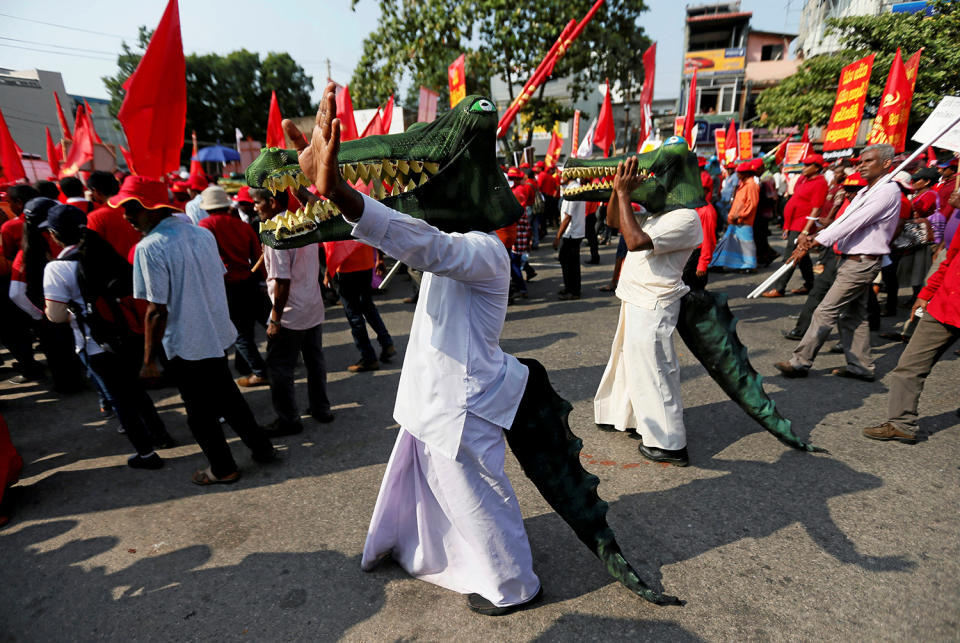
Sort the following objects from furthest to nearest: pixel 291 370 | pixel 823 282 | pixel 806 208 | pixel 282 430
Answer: pixel 806 208 < pixel 823 282 < pixel 282 430 < pixel 291 370

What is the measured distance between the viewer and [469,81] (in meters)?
17.9

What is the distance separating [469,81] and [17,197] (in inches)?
602

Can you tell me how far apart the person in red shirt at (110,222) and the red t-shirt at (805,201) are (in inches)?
317

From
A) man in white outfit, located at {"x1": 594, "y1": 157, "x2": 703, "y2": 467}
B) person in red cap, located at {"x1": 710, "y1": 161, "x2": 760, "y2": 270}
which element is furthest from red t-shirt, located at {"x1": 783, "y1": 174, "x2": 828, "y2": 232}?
man in white outfit, located at {"x1": 594, "y1": 157, "x2": 703, "y2": 467}

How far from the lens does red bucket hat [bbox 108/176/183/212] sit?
2.88 m

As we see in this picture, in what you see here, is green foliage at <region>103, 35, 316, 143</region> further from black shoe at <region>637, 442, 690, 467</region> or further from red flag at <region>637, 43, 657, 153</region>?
black shoe at <region>637, 442, 690, 467</region>

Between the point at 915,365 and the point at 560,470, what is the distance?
2.83m

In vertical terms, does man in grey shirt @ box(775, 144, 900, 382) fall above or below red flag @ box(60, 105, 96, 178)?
below

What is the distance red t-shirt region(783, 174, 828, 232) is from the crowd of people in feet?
3.29

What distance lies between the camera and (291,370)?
3803 millimetres

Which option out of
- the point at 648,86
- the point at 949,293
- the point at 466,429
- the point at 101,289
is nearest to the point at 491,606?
the point at 466,429

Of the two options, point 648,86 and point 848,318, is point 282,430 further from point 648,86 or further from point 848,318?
point 648,86

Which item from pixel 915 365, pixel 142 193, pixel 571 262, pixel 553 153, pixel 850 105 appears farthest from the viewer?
pixel 553 153

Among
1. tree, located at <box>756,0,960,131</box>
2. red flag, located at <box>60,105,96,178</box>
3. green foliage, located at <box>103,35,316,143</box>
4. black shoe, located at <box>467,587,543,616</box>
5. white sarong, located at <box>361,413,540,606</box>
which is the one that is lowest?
black shoe, located at <box>467,587,543,616</box>
